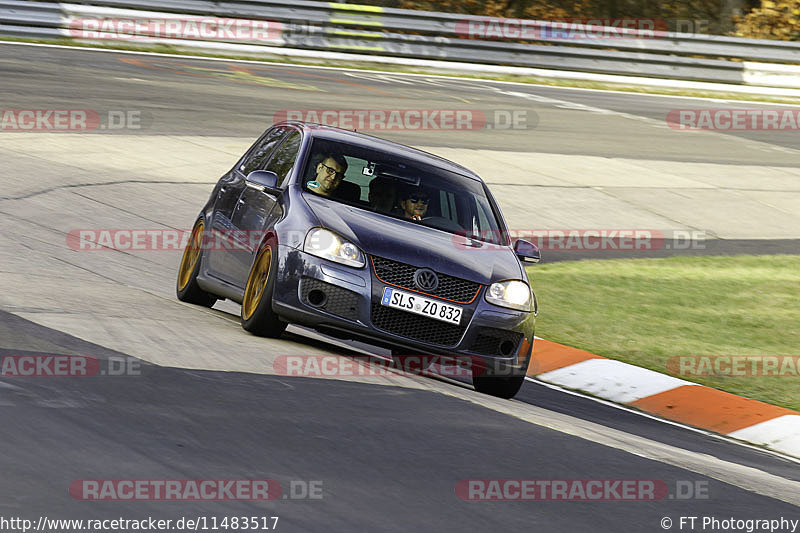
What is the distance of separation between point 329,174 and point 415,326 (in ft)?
5.06

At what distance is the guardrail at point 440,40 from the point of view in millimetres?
27297

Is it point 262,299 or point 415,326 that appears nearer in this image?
point 415,326

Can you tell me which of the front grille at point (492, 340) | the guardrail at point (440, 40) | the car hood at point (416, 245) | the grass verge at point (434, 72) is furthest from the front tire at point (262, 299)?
the guardrail at point (440, 40)

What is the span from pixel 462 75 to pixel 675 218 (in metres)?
12.5

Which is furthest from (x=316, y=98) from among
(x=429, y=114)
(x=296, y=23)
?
(x=296, y=23)

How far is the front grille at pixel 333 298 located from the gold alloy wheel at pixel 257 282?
0.33m

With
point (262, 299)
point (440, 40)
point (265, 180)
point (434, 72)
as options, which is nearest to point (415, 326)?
point (262, 299)

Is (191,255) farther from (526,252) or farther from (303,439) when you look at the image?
(303,439)

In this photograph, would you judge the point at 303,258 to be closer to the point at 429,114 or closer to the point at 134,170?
the point at 134,170

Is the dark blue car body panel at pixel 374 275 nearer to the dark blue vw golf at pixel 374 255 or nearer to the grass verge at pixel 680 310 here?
the dark blue vw golf at pixel 374 255

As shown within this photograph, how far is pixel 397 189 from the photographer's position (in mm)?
9438

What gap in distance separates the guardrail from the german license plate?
20362 millimetres

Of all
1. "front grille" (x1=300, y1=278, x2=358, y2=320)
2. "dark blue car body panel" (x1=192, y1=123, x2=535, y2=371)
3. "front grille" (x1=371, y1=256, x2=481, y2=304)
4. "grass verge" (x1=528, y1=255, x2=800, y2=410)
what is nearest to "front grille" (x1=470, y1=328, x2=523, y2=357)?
"dark blue car body panel" (x1=192, y1=123, x2=535, y2=371)

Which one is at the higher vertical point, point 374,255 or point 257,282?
point 374,255
